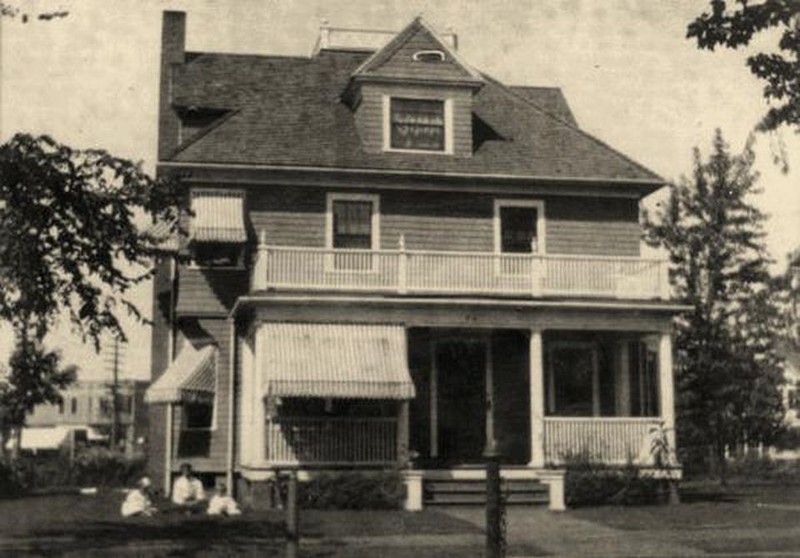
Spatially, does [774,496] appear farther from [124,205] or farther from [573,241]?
[124,205]

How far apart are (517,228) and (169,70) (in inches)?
381

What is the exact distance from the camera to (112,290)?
14.7 m

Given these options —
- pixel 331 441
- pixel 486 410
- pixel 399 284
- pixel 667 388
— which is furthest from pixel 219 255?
pixel 667 388

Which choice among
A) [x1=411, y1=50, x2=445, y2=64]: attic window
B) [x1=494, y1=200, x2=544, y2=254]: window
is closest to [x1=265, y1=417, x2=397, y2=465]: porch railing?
[x1=494, y1=200, x2=544, y2=254]: window

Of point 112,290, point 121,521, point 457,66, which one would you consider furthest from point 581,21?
point 121,521

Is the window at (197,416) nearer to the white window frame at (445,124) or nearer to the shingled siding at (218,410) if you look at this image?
the shingled siding at (218,410)

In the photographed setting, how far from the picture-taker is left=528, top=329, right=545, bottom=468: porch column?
22.1 m

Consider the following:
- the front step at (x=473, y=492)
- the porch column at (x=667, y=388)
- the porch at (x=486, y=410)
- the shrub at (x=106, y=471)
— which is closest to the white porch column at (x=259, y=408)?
the porch at (x=486, y=410)

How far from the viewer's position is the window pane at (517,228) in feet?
85.8

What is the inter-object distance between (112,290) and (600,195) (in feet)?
47.5

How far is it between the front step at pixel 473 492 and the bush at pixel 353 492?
A: 82 cm

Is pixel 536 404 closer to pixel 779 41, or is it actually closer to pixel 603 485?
pixel 603 485

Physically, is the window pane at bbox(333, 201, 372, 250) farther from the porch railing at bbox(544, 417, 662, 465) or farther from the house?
the porch railing at bbox(544, 417, 662, 465)

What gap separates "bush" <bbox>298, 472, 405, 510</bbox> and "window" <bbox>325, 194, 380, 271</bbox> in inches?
242
